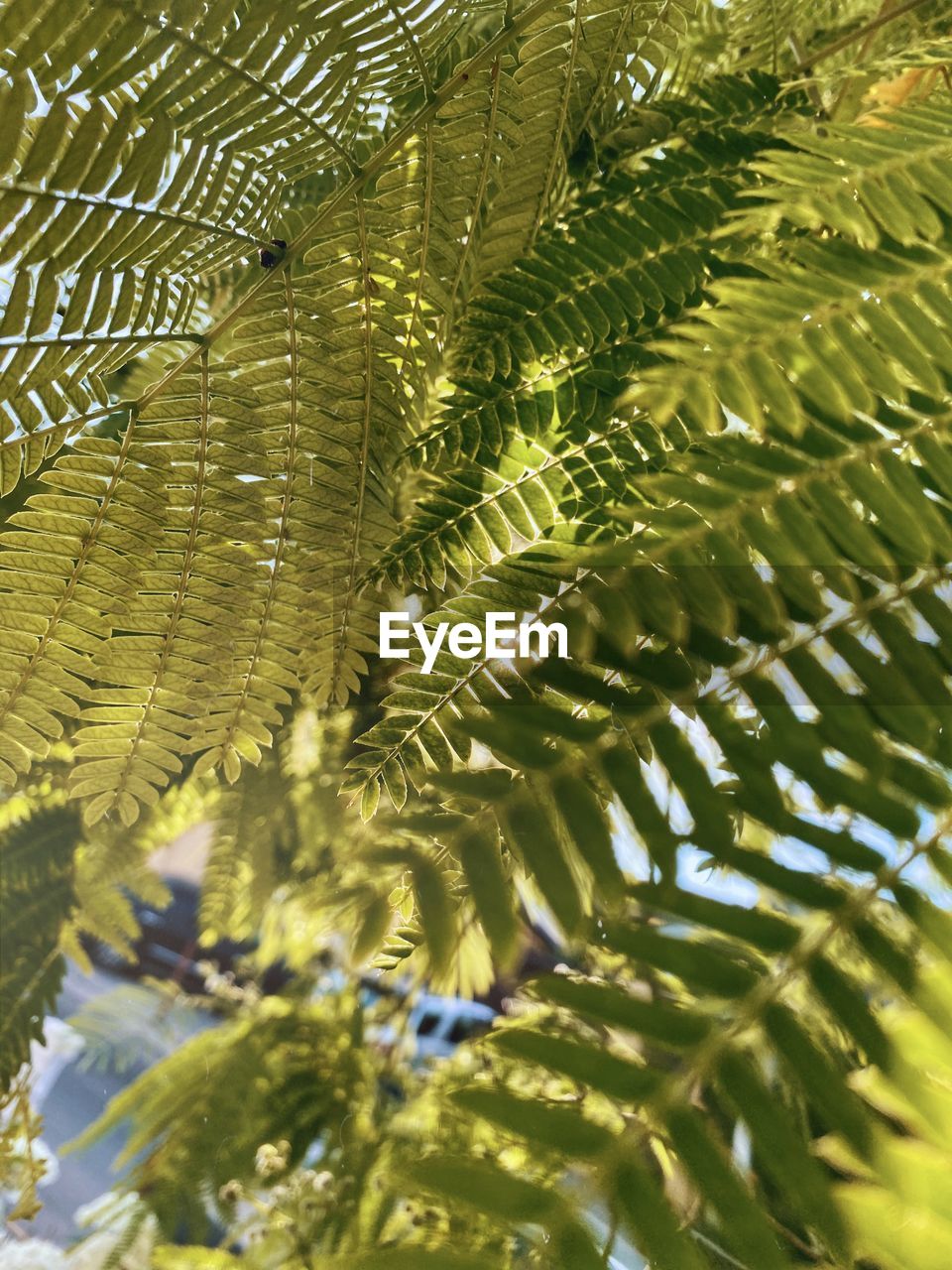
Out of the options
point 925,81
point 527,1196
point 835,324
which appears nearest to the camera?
point 527,1196

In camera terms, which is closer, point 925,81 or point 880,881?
point 880,881

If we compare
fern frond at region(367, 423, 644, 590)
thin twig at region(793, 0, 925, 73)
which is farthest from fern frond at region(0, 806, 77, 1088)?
thin twig at region(793, 0, 925, 73)

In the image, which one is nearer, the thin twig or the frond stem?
the frond stem

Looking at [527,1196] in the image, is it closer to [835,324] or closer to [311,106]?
[835,324]

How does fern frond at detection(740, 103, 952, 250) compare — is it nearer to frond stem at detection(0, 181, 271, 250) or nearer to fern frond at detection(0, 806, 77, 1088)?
frond stem at detection(0, 181, 271, 250)

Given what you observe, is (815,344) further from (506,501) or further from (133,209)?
(133,209)

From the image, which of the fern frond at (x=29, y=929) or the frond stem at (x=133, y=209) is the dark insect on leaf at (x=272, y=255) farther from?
the fern frond at (x=29, y=929)

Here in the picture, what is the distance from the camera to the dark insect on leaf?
461 mm

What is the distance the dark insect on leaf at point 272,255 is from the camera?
0.46 metres

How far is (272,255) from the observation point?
0.46 metres

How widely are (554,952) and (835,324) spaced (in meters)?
0.34

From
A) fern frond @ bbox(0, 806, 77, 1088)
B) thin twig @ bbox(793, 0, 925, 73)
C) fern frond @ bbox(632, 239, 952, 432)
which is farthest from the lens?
fern frond @ bbox(0, 806, 77, 1088)

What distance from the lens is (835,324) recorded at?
363 mm

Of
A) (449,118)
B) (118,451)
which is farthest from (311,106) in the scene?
(118,451)
